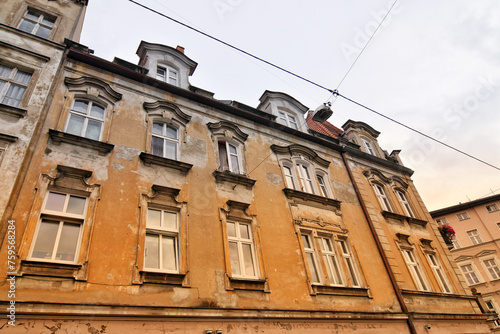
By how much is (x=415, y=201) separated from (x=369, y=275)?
291 inches

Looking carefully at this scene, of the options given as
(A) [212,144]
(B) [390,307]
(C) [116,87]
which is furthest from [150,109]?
(B) [390,307]

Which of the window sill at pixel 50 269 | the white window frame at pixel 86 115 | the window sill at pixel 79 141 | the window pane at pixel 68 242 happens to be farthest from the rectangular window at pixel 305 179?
the window sill at pixel 50 269

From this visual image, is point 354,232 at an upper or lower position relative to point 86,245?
upper

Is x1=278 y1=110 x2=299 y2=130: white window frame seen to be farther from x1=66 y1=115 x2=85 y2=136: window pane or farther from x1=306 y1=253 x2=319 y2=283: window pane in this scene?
x1=66 y1=115 x2=85 y2=136: window pane

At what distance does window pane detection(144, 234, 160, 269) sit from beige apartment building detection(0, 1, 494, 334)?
4 centimetres

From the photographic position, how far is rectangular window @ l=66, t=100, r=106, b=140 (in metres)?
9.13

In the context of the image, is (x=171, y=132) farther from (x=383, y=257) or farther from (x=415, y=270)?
(x=415, y=270)

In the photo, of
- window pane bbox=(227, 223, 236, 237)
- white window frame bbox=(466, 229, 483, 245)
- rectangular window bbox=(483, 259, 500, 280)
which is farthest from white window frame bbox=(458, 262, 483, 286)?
window pane bbox=(227, 223, 236, 237)

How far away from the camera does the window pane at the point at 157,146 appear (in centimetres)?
1007

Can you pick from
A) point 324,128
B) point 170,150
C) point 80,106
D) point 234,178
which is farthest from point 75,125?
point 324,128

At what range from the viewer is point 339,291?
9.97 meters

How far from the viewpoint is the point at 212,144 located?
446 inches

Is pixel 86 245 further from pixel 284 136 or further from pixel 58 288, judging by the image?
pixel 284 136

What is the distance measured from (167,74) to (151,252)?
7470 millimetres
